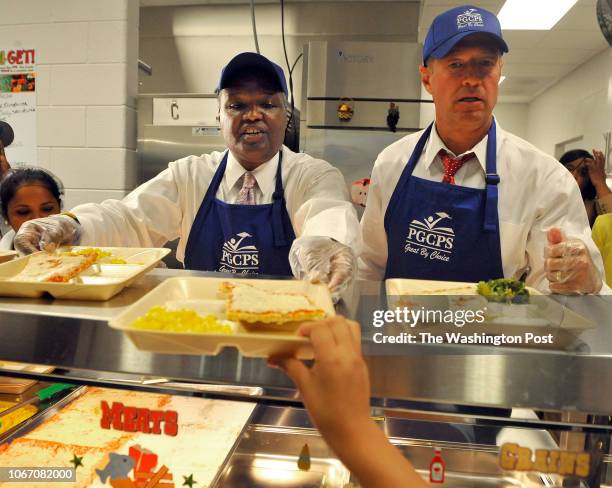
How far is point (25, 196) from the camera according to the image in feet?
7.99

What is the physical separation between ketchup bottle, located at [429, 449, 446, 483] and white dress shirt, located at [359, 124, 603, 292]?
1072 mm

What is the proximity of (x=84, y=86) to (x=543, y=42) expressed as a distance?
5.30 metres

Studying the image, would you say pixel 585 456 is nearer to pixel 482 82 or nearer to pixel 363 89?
pixel 482 82

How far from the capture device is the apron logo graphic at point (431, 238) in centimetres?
198

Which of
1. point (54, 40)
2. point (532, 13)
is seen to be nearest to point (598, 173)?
point (532, 13)

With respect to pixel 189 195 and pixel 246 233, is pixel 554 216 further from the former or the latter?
pixel 189 195

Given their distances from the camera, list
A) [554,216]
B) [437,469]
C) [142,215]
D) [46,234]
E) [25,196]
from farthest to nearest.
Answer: [25,196]
[142,215]
[554,216]
[46,234]
[437,469]

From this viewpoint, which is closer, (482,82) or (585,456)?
(585,456)

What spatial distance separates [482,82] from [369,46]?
1.95 m

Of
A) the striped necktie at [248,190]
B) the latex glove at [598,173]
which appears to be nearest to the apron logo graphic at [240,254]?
the striped necktie at [248,190]

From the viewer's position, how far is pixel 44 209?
247 centimetres

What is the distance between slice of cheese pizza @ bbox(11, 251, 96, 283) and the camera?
0.99 m

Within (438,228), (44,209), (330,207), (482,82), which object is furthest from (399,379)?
(44,209)

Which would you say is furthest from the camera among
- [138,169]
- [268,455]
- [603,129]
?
[603,129]
